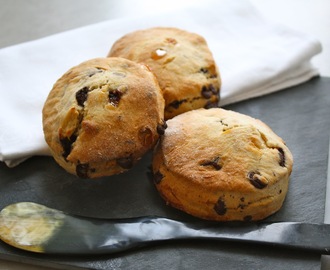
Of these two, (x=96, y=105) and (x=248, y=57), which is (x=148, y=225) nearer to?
(x=96, y=105)

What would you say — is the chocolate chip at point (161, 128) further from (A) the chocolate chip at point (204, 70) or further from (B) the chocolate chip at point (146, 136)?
(A) the chocolate chip at point (204, 70)

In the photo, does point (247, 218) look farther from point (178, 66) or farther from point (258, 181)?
point (178, 66)

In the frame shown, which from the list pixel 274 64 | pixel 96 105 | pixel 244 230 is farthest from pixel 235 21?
pixel 244 230

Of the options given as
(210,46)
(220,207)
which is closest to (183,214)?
(220,207)

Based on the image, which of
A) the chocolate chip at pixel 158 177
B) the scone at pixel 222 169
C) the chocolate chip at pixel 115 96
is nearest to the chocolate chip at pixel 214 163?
the scone at pixel 222 169

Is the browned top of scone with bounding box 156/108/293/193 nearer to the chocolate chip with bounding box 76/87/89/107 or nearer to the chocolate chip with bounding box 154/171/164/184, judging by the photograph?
the chocolate chip with bounding box 154/171/164/184

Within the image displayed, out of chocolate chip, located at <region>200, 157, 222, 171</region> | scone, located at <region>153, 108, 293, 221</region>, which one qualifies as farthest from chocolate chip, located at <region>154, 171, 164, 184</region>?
chocolate chip, located at <region>200, 157, 222, 171</region>
